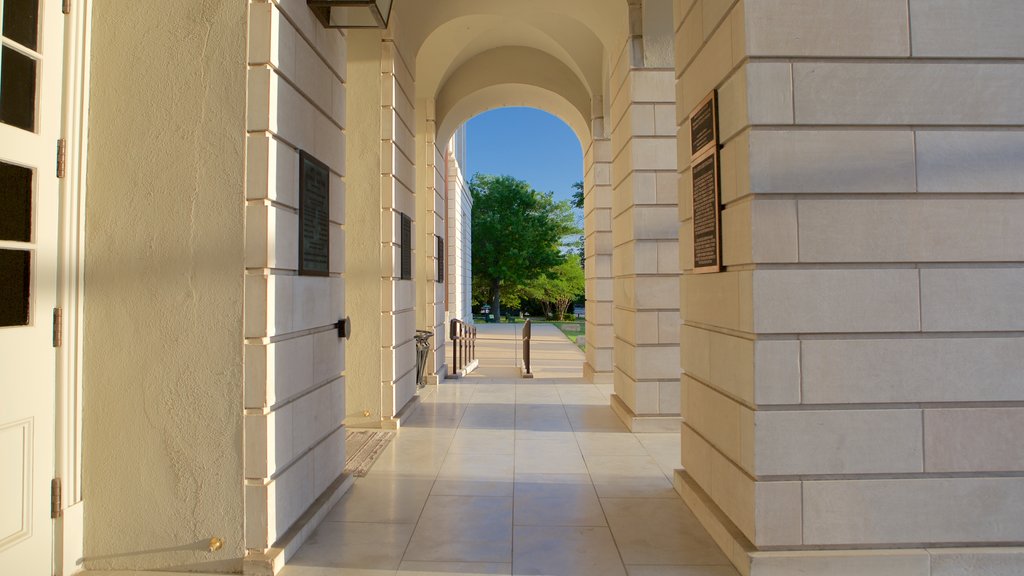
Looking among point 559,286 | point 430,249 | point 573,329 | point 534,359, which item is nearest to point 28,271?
point 430,249

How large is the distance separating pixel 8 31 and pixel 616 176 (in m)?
6.13

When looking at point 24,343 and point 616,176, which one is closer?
point 24,343

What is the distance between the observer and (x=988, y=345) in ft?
10.6

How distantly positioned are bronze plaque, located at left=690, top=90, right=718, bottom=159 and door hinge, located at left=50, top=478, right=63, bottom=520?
3.92 meters

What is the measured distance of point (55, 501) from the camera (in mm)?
3127

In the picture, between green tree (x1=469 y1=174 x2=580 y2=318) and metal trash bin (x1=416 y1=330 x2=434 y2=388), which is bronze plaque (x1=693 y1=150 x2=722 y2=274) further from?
green tree (x1=469 y1=174 x2=580 y2=318)

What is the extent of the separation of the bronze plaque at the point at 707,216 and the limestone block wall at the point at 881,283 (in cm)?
38

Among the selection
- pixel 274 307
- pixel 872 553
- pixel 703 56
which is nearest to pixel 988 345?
pixel 872 553

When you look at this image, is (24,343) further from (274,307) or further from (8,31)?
(8,31)

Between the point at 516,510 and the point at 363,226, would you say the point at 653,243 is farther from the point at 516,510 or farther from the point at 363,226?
the point at 516,510

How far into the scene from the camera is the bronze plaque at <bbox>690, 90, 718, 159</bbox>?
3686 mm

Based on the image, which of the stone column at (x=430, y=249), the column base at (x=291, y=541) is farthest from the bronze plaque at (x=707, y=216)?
the stone column at (x=430, y=249)

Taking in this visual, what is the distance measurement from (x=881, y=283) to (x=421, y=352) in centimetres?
686

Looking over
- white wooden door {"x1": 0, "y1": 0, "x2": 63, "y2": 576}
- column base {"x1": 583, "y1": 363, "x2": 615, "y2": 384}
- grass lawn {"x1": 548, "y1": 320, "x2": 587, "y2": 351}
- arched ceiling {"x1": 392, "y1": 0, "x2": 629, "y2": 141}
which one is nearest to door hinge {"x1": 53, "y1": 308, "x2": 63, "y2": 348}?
white wooden door {"x1": 0, "y1": 0, "x2": 63, "y2": 576}
